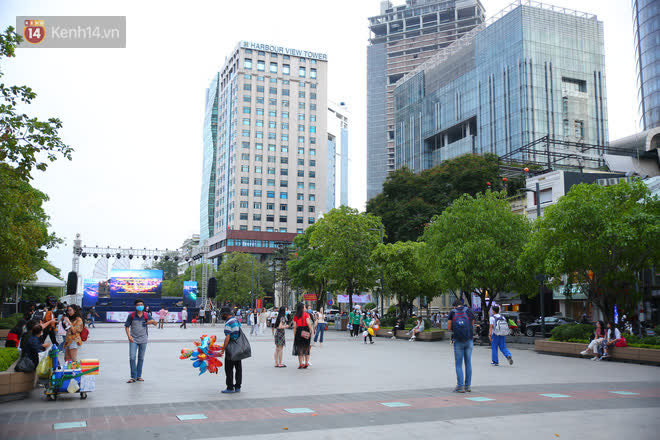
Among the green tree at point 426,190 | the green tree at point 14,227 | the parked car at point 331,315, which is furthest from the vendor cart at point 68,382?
the parked car at point 331,315

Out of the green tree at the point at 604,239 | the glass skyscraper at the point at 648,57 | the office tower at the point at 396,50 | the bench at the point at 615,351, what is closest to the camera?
the bench at the point at 615,351

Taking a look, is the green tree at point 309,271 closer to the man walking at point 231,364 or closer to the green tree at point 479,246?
the green tree at point 479,246

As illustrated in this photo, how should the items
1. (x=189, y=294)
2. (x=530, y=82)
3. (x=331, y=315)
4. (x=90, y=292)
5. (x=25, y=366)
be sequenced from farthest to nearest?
1. (x=530, y=82)
2. (x=331, y=315)
3. (x=189, y=294)
4. (x=90, y=292)
5. (x=25, y=366)

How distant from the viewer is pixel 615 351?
17688 mm

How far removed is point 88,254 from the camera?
60.8m

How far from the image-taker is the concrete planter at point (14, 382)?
358 inches

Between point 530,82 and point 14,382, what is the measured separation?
80317 millimetres

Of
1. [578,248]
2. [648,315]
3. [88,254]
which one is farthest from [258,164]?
[578,248]

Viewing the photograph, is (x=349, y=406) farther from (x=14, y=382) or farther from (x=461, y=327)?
(x=14, y=382)

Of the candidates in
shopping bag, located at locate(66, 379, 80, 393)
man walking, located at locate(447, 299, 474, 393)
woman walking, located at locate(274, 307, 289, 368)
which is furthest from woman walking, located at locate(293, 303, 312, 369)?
shopping bag, located at locate(66, 379, 80, 393)

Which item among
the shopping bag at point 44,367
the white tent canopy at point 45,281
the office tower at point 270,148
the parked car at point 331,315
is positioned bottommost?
the parked car at point 331,315

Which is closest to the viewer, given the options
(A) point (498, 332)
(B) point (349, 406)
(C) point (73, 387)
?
(B) point (349, 406)

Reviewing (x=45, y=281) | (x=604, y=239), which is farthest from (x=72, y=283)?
(x=604, y=239)

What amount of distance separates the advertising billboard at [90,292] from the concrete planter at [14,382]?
2038 inches
